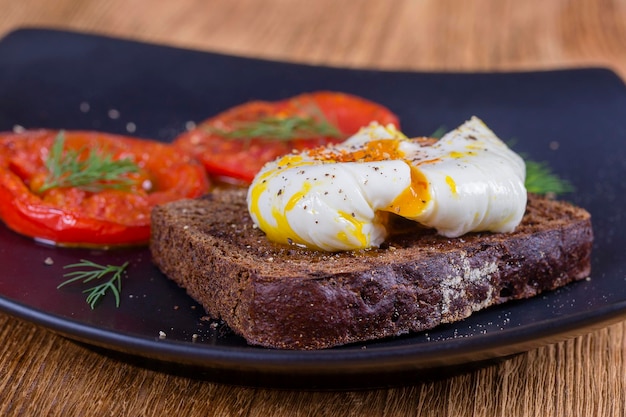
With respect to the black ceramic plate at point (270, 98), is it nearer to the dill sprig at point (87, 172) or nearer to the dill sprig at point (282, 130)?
the dill sprig at point (87, 172)

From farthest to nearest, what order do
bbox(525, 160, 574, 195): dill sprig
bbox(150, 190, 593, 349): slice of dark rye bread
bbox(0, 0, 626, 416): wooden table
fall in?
bbox(0, 0, 626, 416): wooden table, bbox(525, 160, 574, 195): dill sprig, bbox(150, 190, 593, 349): slice of dark rye bread

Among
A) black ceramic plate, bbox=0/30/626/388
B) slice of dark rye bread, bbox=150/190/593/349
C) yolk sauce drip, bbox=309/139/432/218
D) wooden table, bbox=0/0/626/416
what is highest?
yolk sauce drip, bbox=309/139/432/218

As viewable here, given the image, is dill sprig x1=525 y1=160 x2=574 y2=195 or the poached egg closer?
the poached egg

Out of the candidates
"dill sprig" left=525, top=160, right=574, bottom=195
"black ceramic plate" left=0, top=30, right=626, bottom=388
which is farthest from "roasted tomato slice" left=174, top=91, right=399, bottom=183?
"dill sprig" left=525, top=160, right=574, bottom=195

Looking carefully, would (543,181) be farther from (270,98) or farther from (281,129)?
(270,98)

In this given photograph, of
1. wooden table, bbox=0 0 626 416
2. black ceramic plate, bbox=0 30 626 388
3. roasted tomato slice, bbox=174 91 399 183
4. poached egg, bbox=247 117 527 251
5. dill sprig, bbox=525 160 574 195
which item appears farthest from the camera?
wooden table, bbox=0 0 626 416

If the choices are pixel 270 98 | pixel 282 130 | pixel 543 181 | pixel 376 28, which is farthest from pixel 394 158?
pixel 376 28

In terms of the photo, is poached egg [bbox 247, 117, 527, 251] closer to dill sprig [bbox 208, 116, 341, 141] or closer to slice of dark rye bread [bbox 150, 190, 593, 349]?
slice of dark rye bread [bbox 150, 190, 593, 349]
